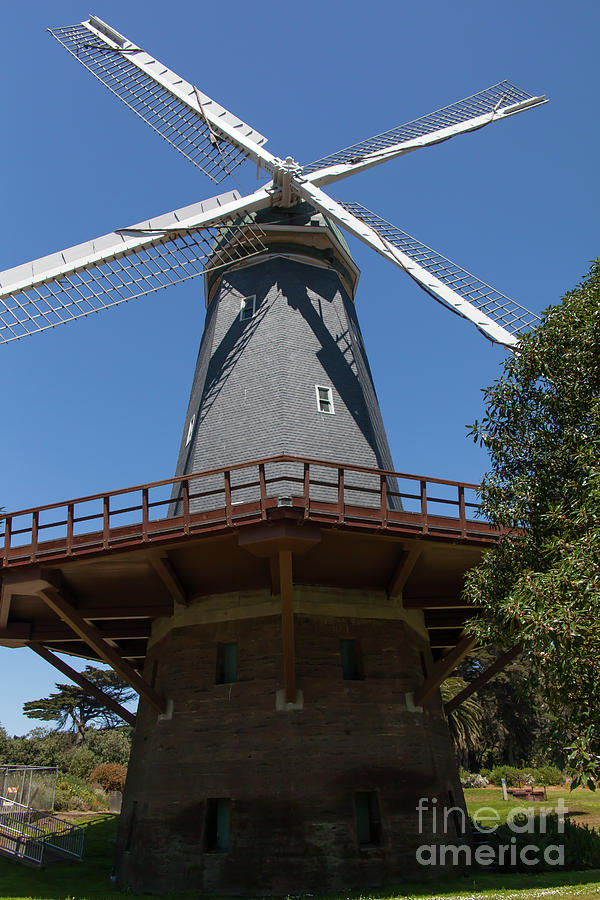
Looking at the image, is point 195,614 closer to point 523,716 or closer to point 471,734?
point 471,734

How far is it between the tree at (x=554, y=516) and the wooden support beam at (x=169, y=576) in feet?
20.9

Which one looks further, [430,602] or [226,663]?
[430,602]

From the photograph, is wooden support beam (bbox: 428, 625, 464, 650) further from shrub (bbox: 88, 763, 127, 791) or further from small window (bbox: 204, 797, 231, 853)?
shrub (bbox: 88, 763, 127, 791)

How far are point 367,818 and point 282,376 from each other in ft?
34.6

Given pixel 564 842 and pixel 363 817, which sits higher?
pixel 363 817

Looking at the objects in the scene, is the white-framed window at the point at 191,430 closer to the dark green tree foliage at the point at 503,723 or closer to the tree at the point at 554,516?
the tree at the point at 554,516

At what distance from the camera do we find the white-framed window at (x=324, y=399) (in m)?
19.0

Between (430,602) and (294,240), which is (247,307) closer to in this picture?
(294,240)

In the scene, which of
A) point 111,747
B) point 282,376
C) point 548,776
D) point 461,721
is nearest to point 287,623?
point 282,376

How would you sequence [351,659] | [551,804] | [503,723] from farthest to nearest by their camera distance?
1. [503,723]
2. [551,804]
3. [351,659]

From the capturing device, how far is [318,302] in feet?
70.4

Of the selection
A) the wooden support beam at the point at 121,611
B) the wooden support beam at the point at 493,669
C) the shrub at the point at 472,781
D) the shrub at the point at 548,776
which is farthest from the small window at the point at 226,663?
the shrub at the point at 548,776

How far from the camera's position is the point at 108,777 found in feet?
123

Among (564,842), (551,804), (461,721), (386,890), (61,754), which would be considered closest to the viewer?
(386,890)
